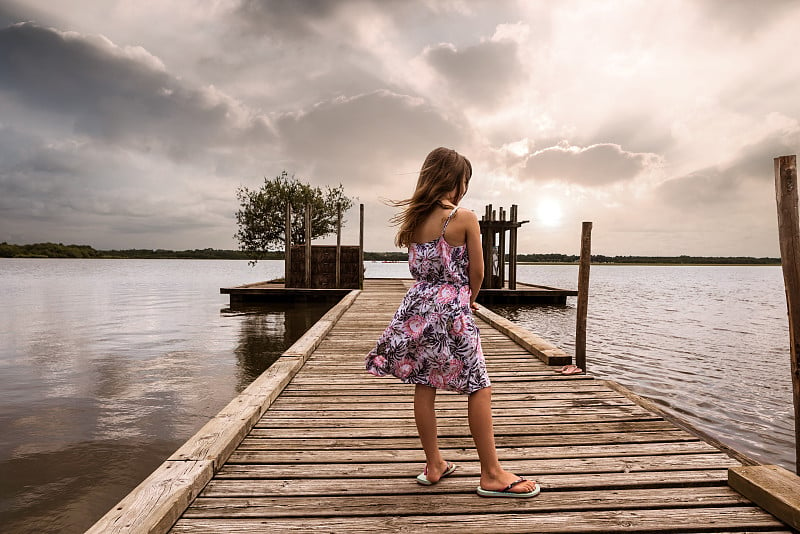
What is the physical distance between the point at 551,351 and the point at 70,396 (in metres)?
7.96

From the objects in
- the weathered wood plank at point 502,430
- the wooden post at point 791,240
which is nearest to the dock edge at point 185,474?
the weathered wood plank at point 502,430

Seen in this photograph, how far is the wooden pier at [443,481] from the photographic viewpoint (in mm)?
2438

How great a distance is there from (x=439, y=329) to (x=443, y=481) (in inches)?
37.5

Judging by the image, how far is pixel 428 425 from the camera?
2.78 metres

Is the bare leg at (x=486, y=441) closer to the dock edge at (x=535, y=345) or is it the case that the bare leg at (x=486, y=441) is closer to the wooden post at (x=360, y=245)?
the dock edge at (x=535, y=345)

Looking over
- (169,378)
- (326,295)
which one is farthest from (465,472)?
(326,295)

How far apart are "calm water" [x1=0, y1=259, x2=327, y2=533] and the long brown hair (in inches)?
158

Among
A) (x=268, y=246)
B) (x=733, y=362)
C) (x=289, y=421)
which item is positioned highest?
(x=268, y=246)

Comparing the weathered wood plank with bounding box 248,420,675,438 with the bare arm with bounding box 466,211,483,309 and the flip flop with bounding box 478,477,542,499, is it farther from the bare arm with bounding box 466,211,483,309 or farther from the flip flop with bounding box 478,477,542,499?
the bare arm with bounding box 466,211,483,309

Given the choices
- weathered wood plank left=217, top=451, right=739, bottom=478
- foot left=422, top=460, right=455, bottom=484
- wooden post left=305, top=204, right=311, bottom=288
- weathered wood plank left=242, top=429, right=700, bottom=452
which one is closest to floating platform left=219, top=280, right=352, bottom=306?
wooden post left=305, top=204, right=311, bottom=288

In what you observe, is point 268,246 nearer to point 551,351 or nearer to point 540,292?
point 540,292

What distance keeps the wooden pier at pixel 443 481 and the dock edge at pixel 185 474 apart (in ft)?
0.04

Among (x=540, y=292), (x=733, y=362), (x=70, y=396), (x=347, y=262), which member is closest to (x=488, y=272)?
(x=540, y=292)

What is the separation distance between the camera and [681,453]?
3.29m
